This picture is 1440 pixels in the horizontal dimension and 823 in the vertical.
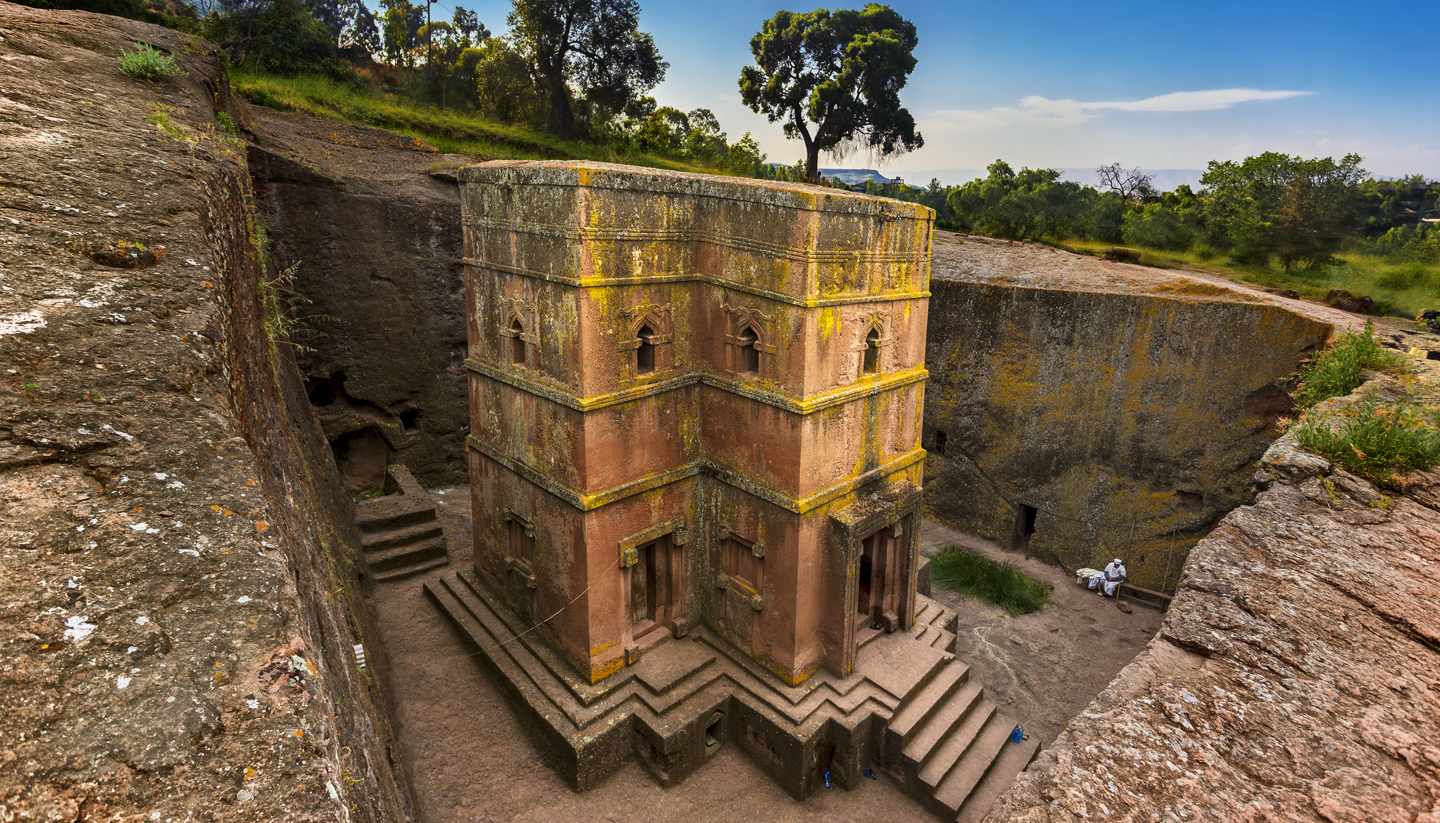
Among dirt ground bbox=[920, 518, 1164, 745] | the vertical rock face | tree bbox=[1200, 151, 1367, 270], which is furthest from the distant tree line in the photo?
dirt ground bbox=[920, 518, 1164, 745]

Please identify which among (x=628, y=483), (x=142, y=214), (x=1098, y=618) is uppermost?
(x=142, y=214)

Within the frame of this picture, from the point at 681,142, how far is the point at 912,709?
24.1m

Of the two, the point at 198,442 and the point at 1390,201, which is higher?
the point at 1390,201

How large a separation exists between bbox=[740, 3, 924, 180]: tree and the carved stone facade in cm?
2247

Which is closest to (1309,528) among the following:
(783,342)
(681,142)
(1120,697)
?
(1120,697)

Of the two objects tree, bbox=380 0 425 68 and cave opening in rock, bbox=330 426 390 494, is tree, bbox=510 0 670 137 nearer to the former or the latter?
tree, bbox=380 0 425 68

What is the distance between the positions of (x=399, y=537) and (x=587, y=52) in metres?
18.5

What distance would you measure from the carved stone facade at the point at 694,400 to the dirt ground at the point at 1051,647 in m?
2.80

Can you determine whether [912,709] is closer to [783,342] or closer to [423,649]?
[783,342]

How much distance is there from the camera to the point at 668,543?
980 cm

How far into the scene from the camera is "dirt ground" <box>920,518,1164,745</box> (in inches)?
426

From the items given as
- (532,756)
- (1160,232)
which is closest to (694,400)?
(532,756)

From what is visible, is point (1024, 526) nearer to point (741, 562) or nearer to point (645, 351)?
point (741, 562)

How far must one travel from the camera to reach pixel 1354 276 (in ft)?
64.2
